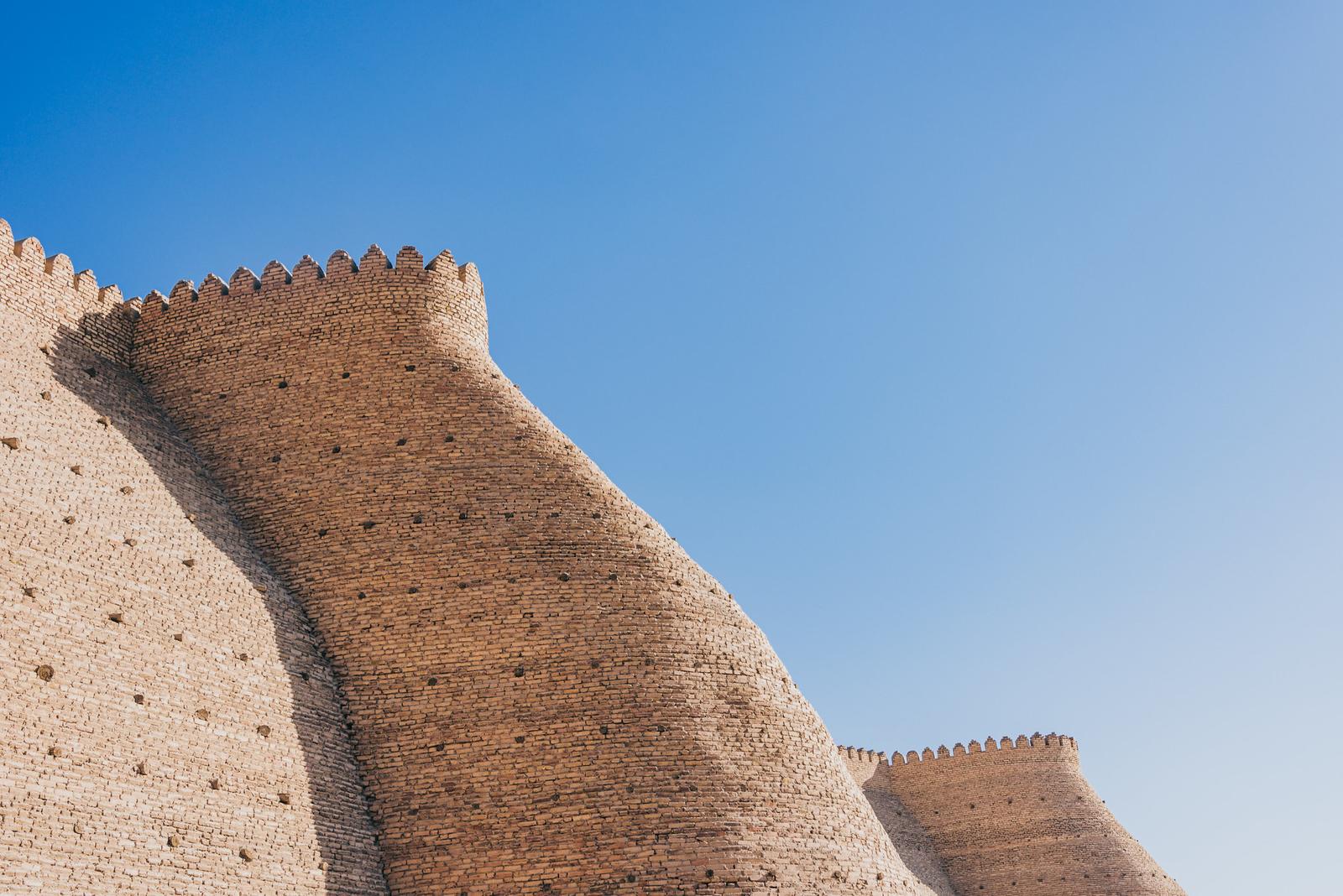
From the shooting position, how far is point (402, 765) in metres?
13.5

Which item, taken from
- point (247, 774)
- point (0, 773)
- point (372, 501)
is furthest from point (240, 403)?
point (0, 773)

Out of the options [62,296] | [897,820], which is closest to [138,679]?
[62,296]

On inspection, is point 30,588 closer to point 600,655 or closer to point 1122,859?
point 600,655

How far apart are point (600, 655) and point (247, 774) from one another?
13.3 ft

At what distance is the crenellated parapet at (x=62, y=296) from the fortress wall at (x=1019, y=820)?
76.5 ft

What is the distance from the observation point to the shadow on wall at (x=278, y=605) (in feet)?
41.3

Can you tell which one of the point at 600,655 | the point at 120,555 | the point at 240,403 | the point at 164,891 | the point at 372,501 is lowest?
the point at 164,891

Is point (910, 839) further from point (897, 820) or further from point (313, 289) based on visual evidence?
point (313, 289)

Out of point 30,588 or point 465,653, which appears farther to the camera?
point 465,653

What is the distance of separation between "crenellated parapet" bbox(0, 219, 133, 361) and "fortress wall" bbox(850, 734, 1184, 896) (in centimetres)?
2333

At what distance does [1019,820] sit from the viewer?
109ft

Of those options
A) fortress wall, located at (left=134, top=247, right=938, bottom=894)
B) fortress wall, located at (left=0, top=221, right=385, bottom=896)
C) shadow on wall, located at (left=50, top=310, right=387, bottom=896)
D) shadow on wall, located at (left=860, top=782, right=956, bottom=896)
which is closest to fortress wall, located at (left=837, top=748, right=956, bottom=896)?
shadow on wall, located at (left=860, top=782, right=956, bottom=896)

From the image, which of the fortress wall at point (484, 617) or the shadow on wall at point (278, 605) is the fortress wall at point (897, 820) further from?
the shadow on wall at point (278, 605)

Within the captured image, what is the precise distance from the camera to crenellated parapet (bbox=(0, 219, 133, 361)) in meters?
16.0
